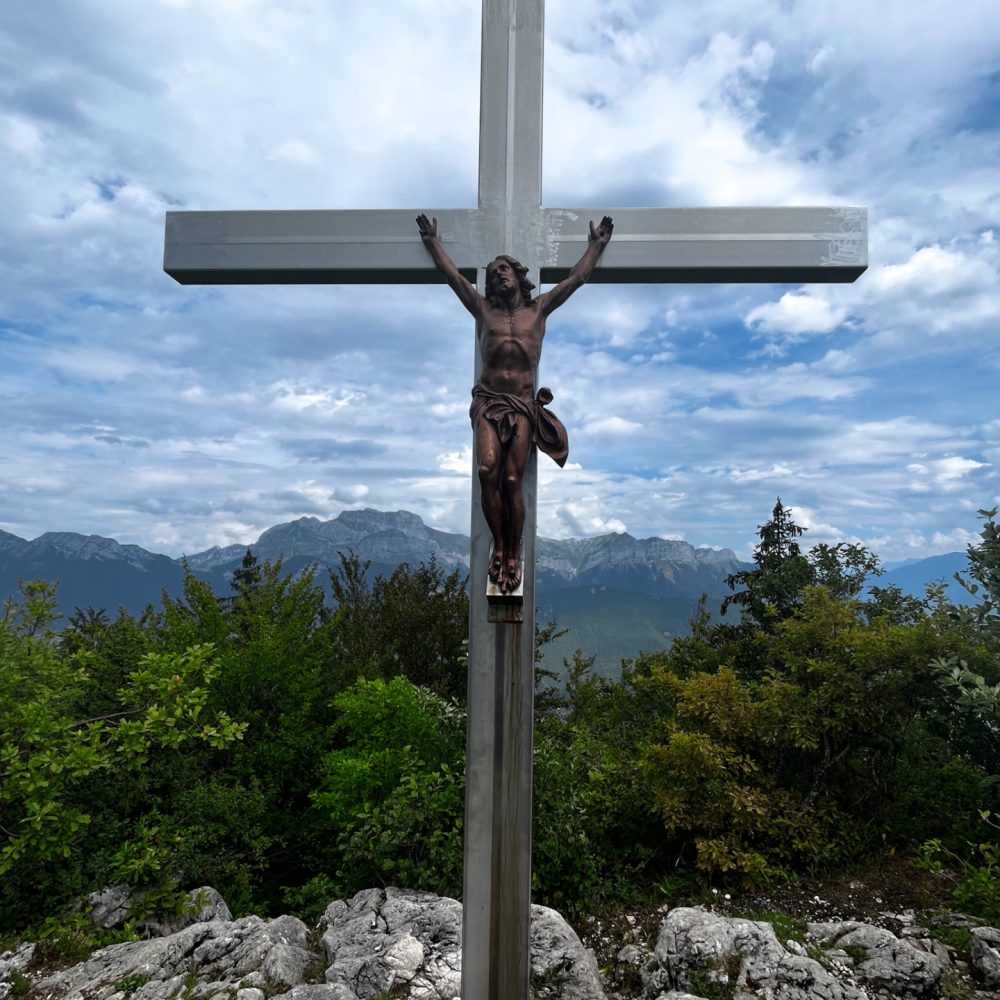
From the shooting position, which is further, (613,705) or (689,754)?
(613,705)

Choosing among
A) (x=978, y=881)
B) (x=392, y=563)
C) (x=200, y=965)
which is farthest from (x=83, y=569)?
(x=978, y=881)

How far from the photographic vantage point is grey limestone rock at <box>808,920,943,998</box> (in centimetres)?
411

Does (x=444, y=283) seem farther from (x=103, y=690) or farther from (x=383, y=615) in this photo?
(x=383, y=615)

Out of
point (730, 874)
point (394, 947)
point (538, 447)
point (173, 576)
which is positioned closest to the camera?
point (538, 447)

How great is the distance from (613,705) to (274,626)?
7155mm

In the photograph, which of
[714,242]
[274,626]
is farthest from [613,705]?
[714,242]

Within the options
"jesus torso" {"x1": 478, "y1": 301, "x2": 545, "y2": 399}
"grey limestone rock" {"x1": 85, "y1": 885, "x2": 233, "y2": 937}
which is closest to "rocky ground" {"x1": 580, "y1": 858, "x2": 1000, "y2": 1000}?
"grey limestone rock" {"x1": 85, "y1": 885, "x2": 233, "y2": 937}

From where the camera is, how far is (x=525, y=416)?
3164mm

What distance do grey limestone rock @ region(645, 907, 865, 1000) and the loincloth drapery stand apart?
Result: 3075 mm

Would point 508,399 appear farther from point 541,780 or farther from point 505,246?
point 541,780

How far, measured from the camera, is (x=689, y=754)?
21.8 feet

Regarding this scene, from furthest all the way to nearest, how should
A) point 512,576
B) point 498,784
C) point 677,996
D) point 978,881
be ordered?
1. point 978,881
2. point 677,996
3. point 498,784
4. point 512,576

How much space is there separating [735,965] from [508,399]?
11.5 ft

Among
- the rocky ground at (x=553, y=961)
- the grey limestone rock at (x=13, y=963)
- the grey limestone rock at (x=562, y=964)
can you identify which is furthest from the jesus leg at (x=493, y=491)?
the grey limestone rock at (x=13, y=963)
